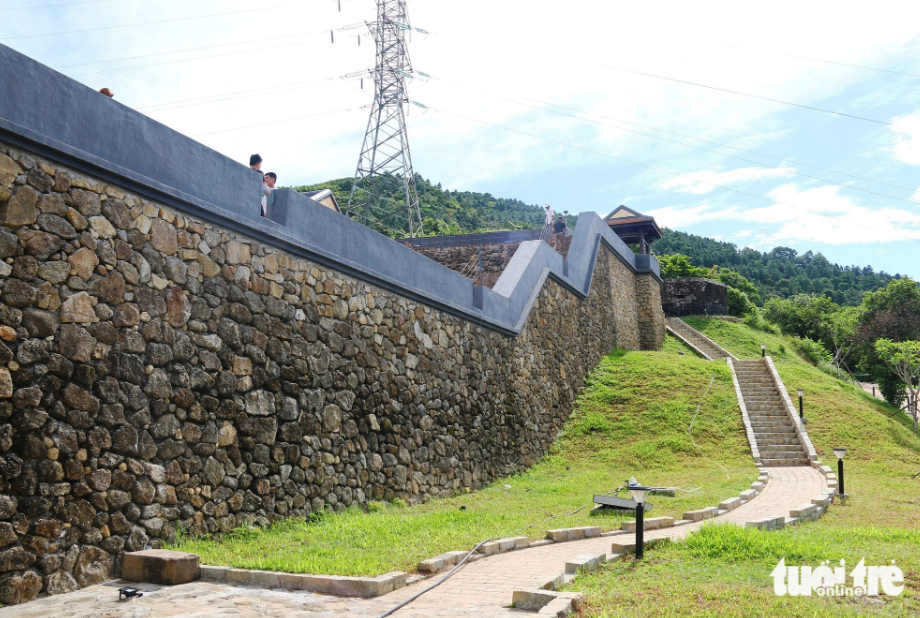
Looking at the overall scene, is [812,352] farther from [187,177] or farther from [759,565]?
[187,177]

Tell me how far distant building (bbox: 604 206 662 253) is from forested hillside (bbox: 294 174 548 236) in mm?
5843

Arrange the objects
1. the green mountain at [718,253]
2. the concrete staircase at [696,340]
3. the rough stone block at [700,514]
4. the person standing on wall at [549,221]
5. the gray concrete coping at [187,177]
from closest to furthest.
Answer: the gray concrete coping at [187,177], the rough stone block at [700,514], the person standing on wall at [549,221], the concrete staircase at [696,340], the green mountain at [718,253]

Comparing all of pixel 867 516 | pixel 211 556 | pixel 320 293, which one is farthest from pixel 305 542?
pixel 867 516

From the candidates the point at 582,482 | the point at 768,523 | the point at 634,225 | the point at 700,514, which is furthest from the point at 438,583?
the point at 634,225

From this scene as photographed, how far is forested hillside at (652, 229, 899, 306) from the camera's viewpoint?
62.4 metres

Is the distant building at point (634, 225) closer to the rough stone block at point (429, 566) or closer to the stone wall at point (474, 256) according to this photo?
the stone wall at point (474, 256)

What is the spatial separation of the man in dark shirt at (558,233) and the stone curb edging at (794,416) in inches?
257

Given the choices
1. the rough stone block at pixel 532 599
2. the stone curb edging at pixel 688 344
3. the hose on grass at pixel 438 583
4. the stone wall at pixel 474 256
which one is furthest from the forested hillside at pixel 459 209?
the rough stone block at pixel 532 599

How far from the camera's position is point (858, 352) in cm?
3619

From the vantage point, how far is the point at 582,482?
11.8 meters

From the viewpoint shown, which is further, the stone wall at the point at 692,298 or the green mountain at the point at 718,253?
the green mountain at the point at 718,253

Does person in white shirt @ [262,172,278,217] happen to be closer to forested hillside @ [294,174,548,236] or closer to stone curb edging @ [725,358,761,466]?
stone curb edging @ [725,358,761,466]

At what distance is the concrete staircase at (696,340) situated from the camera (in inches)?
1051

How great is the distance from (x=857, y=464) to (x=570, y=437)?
5.49m
